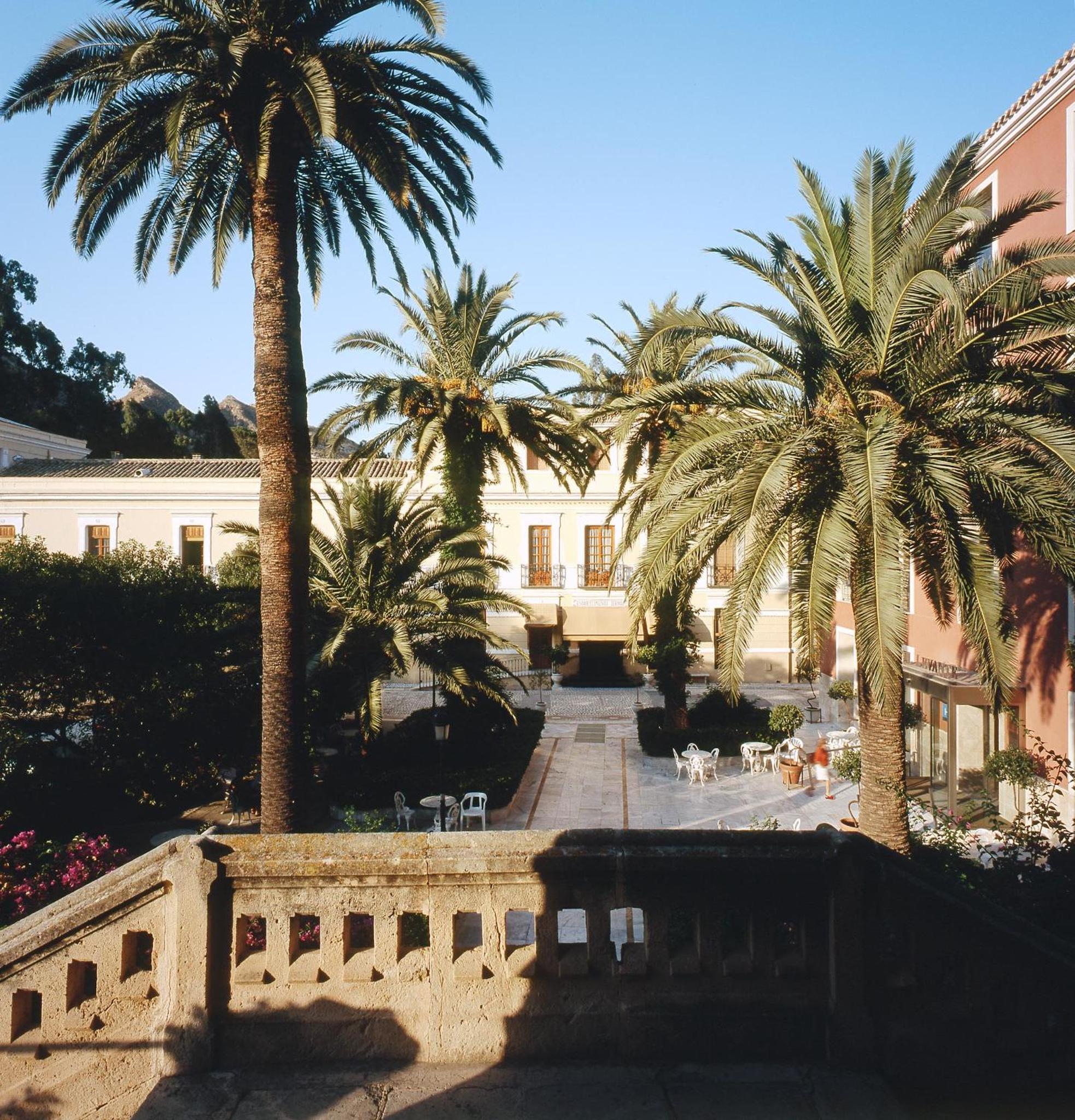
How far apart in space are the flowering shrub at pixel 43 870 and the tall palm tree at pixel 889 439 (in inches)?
240

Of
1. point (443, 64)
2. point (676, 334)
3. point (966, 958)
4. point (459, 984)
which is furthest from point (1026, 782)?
point (443, 64)

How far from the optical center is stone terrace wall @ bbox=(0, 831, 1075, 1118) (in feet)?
13.1

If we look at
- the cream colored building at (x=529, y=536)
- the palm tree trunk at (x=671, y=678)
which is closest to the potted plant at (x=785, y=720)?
the palm tree trunk at (x=671, y=678)

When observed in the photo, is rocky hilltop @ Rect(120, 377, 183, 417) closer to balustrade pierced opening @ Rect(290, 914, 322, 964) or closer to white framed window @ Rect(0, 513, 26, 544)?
white framed window @ Rect(0, 513, 26, 544)

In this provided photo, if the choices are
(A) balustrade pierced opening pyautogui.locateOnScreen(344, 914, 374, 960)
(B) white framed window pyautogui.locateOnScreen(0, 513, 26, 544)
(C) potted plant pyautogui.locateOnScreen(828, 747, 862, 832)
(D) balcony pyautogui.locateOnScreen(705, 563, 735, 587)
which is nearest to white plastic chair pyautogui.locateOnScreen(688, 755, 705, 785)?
(C) potted plant pyautogui.locateOnScreen(828, 747, 862, 832)

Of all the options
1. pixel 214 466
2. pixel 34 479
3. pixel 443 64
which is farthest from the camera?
pixel 214 466

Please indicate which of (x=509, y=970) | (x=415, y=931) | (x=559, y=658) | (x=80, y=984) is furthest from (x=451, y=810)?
(x=559, y=658)

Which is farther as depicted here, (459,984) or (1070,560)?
(1070,560)

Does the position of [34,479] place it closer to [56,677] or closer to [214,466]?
[214,466]

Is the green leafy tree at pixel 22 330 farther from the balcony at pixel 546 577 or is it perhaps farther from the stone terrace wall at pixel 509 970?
the stone terrace wall at pixel 509 970

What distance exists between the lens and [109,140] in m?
9.21

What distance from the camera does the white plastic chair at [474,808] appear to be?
13953 mm

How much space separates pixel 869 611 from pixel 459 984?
5.52 m

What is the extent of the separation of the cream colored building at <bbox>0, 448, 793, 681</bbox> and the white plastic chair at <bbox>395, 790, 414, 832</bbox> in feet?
58.4
